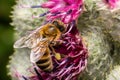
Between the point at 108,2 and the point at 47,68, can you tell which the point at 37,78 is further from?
the point at 108,2

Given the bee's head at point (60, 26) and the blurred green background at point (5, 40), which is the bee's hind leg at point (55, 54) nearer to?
the bee's head at point (60, 26)

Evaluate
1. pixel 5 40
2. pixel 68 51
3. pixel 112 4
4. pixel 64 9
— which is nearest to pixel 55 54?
pixel 68 51

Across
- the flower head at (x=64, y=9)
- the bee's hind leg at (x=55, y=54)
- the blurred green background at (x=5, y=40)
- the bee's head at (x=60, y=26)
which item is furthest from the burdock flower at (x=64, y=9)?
the blurred green background at (x=5, y=40)

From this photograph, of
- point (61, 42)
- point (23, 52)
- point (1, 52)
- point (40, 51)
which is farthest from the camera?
point (1, 52)

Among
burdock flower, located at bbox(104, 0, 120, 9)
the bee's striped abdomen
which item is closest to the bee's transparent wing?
the bee's striped abdomen

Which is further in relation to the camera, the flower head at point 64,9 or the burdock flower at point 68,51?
the flower head at point 64,9

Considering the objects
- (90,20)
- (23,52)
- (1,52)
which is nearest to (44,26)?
(90,20)
